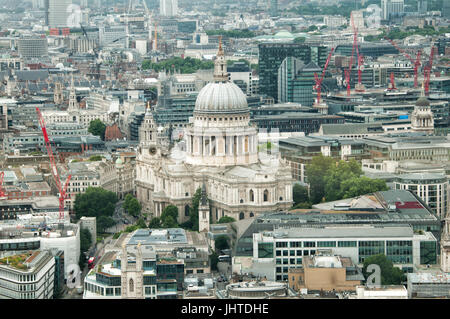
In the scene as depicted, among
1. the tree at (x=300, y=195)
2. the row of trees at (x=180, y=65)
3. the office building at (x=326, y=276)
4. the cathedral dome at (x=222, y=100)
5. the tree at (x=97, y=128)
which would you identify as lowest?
the tree at (x=97, y=128)

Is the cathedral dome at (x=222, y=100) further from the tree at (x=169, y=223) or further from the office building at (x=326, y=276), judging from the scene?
the office building at (x=326, y=276)

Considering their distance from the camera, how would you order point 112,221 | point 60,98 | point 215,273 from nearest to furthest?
1. point 215,273
2. point 112,221
3. point 60,98

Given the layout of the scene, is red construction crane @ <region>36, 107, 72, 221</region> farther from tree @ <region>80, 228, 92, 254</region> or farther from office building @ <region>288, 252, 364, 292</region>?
office building @ <region>288, 252, 364, 292</region>

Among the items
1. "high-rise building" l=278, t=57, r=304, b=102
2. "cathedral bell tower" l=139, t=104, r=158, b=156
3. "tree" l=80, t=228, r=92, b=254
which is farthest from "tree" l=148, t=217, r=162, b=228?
"high-rise building" l=278, t=57, r=304, b=102

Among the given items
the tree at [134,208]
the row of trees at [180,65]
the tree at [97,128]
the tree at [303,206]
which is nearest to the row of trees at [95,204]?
the tree at [134,208]
